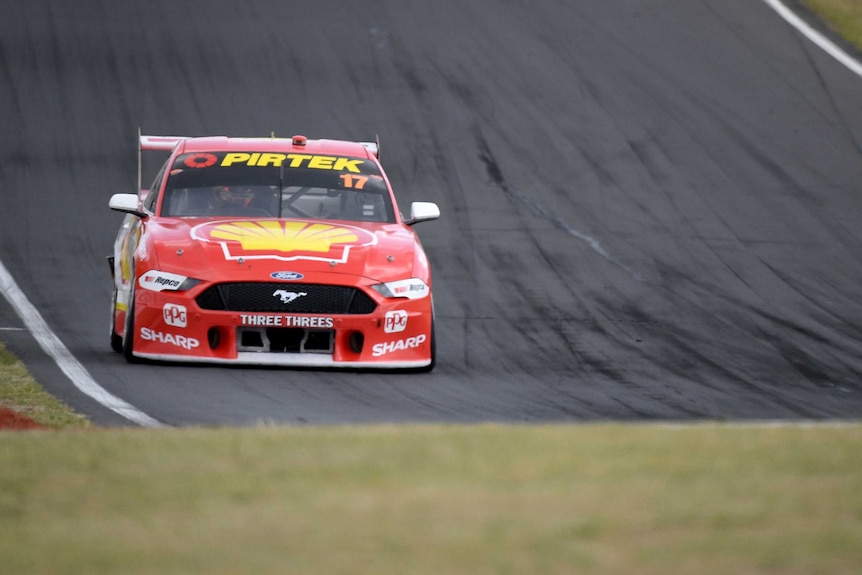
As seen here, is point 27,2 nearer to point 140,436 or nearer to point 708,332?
point 708,332

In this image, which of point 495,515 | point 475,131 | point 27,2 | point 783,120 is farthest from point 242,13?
Answer: point 495,515

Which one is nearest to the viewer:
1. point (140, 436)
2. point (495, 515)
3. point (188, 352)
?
point (495, 515)

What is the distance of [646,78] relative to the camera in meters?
20.5

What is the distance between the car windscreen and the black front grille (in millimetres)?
1291

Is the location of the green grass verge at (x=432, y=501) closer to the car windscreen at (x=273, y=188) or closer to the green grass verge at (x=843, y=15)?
the car windscreen at (x=273, y=188)

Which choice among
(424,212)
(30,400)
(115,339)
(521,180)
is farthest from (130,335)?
(521,180)

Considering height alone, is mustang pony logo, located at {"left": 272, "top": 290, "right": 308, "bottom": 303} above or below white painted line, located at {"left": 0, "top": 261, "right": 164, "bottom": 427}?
above

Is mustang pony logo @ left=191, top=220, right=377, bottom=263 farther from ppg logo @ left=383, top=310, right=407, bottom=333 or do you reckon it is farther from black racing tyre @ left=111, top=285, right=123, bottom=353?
black racing tyre @ left=111, top=285, right=123, bottom=353

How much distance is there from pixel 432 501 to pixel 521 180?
1230 centimetres

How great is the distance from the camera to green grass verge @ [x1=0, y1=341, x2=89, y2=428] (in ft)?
25.6

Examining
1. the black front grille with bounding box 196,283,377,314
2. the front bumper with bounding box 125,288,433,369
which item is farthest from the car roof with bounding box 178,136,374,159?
the black front grille with bounding box 196,283,377,314

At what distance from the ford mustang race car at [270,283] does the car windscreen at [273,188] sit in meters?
0.02

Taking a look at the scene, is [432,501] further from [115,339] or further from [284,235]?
[115,339]

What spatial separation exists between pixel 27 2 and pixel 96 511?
784 inches
